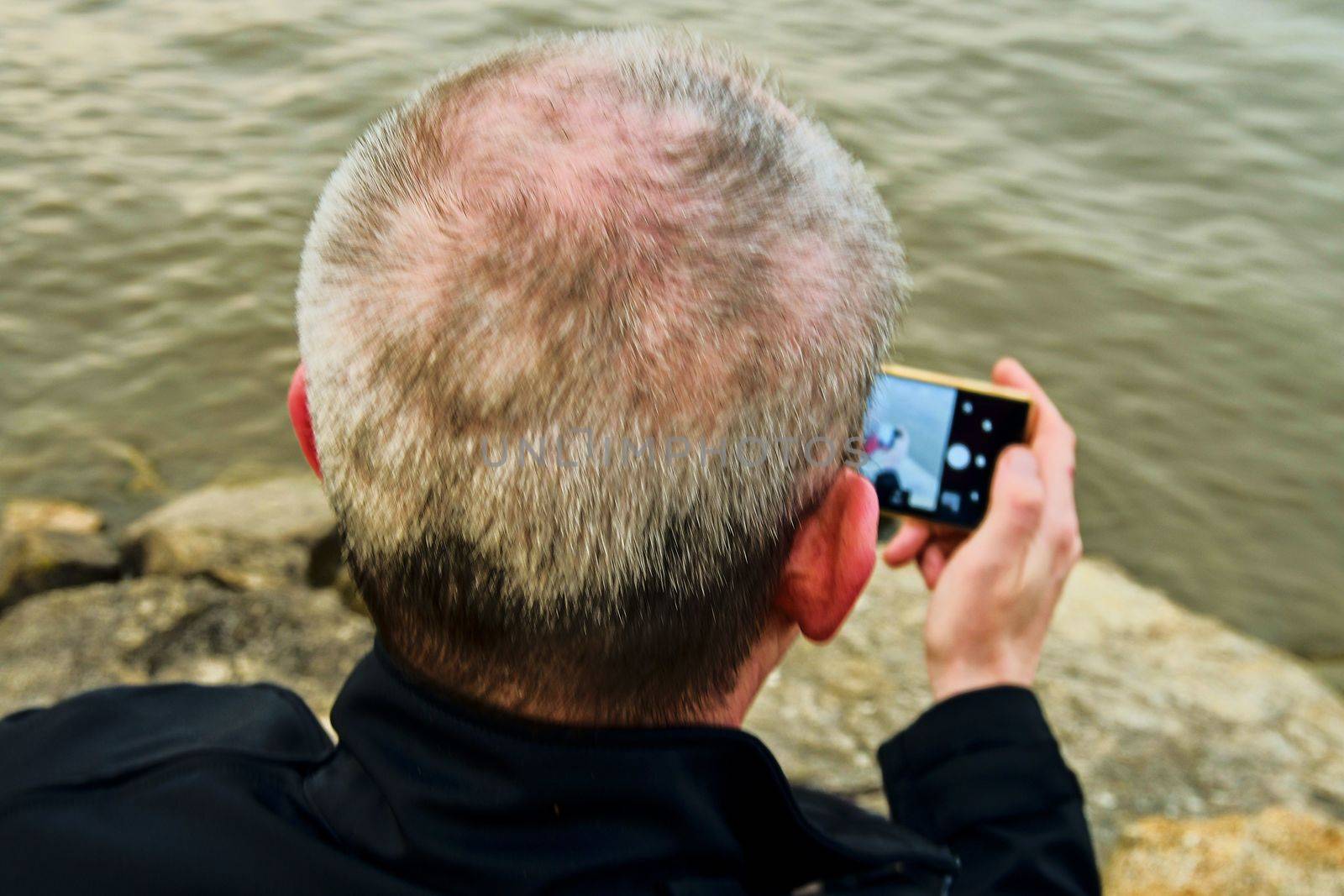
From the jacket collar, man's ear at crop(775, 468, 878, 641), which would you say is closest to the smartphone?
man's ear at crop(775, 468, 878, 641)

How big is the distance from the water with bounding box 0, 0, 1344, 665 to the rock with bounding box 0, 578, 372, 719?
1.40 meters

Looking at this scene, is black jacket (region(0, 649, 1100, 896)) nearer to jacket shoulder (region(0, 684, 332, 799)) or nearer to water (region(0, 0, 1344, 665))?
jacket shoulder (region(0, 684, 332, 799))

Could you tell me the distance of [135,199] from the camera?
572 centimetres

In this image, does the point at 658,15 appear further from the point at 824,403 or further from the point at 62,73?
the point at 824,403

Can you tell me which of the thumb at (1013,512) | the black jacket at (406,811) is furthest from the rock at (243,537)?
the black jacket at (406,811)

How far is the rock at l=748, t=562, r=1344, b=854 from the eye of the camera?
111 inches

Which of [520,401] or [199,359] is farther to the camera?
[199,359]

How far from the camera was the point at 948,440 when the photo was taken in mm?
1970

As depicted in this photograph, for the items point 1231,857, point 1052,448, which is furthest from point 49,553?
point 1231,857

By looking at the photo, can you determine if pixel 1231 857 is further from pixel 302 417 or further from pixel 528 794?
pixel 302 417

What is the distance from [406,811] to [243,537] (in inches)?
120

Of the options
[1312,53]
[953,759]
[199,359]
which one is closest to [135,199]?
[199,359]

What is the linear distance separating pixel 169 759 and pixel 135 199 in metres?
5.35

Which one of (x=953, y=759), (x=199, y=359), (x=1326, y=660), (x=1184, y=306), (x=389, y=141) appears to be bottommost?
(x=1326, y=660)
